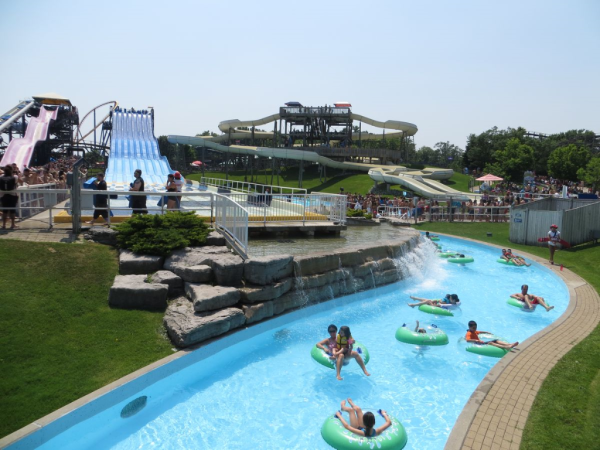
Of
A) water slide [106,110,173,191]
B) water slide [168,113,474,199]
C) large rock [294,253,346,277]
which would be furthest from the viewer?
water slide [168,113,474,199]

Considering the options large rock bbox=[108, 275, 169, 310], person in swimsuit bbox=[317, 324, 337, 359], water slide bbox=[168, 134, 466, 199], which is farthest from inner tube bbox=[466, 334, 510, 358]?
water slide bbox=[168, 134, 466, 199]

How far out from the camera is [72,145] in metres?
56.3

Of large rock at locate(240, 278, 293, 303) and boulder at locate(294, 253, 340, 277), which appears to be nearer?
large rock at locate(240, 278, 293, 303)

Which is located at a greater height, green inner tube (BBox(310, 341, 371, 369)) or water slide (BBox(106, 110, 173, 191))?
water slide (BBox(106, 110, 173, 191))

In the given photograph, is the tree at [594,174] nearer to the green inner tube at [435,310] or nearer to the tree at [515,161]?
the tree at [515,161]

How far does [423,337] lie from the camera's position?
31.2 ft

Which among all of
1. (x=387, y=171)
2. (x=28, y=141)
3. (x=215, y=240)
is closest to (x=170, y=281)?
(x=215, y=240)

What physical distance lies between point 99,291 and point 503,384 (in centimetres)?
756

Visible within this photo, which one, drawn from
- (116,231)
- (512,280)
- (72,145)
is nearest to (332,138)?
(72,145)

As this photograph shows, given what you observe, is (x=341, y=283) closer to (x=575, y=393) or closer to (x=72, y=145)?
(x=575, y=393)

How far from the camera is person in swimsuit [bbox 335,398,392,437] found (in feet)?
19.3

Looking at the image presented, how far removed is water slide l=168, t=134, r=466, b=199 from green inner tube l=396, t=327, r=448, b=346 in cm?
2445

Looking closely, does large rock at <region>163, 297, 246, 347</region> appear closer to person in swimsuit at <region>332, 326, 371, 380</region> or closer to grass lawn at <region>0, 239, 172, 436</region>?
grass lawn at <region>0, 239, 172, 436</region>

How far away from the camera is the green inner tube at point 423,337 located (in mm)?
9492
